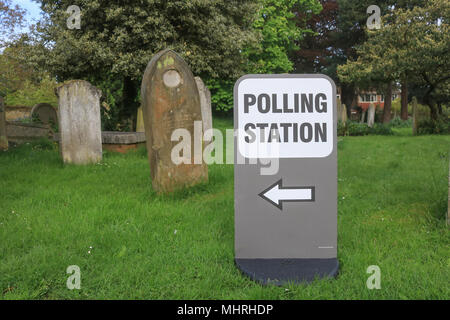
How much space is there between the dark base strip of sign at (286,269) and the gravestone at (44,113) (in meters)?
11.5

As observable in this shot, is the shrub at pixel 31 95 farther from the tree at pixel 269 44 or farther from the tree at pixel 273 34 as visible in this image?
the tree at pixel 273 34

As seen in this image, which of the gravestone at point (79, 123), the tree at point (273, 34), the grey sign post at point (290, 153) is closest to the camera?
the grey sign post at point (290, 153)

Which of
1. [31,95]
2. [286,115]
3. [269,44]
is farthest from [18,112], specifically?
[286,115]

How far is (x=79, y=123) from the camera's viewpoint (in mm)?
7422

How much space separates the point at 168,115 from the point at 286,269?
2.73 meters

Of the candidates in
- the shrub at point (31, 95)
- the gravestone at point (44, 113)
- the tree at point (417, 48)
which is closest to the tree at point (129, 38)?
the gravestone at point (44, 113)

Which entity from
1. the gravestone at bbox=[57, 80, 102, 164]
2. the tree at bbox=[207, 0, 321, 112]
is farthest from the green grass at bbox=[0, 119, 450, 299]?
the tree at bbox=[207, 0, 321, 112]

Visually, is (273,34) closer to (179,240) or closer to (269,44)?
(269,44)

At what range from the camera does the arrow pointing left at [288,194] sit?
297cm

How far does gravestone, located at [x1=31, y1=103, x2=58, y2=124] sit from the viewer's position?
12.6 meters

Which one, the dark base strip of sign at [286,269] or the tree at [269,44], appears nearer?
the dark base strip of sign at [286,269]

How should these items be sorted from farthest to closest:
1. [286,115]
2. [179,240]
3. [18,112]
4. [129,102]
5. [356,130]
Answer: [18,112] < [356,130] < [129,102] < [179,240] < [286,115]

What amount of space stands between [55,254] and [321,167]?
2259 millimetres
